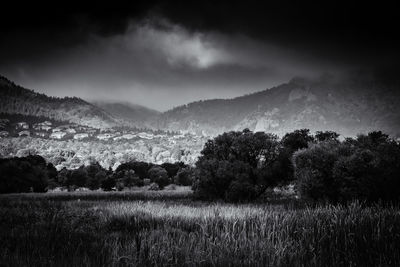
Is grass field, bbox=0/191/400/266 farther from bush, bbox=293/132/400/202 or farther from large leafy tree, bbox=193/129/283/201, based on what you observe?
large leafy tree, bbox=193/129/283/201

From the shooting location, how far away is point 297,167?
28.3 m

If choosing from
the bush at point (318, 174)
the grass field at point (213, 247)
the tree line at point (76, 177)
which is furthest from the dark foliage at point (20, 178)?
the grass field at point (213, 247)

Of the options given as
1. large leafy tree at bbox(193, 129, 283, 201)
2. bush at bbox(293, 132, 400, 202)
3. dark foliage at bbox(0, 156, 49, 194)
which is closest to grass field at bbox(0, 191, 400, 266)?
bush at bbox(293, 132, 400, 202)

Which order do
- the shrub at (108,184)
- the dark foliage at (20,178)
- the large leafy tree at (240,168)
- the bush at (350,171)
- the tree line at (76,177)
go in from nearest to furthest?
the bush at (350,171)
the large leafy tree at (240,168)
the dark foliage at (20,178)
the tree line at (76,177)
the shrub at (108,184)

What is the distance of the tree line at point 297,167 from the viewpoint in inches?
998

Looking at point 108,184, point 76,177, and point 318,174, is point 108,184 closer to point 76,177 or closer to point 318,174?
point 76,177

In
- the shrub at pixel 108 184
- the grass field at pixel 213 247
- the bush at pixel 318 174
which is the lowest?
the shrub at pixel 108 184

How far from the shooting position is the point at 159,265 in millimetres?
7895

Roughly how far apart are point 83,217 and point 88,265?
28.8 ft

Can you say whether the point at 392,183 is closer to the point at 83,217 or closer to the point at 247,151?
the point at 247,151

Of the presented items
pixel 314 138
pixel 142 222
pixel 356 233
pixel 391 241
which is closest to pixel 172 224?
pixel 142 222

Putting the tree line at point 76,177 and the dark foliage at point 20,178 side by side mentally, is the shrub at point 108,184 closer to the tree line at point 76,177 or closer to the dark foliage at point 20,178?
the tree line at point 76,177

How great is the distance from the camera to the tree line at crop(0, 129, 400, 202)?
998 inches

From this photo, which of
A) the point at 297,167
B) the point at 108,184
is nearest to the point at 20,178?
the point at 108,184
